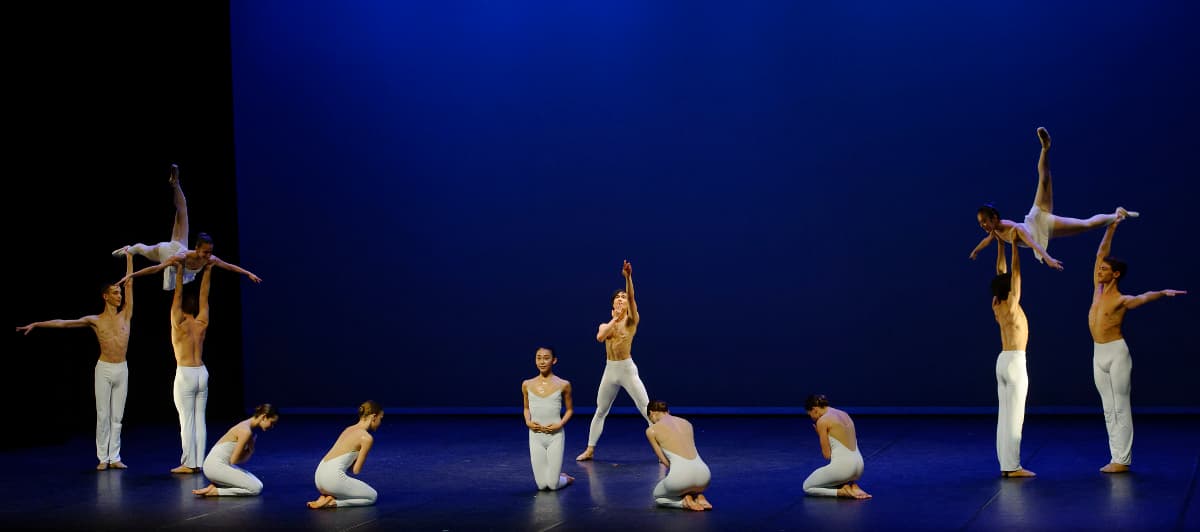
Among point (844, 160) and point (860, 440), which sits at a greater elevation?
point (844, 160)

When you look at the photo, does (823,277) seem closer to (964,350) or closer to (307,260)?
(964,350)

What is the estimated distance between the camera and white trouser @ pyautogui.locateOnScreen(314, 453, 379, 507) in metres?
6.52

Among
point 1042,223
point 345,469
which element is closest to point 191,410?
point 345,469

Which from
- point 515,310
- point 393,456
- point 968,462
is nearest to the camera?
point 968,462

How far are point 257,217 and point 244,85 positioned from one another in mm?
1280

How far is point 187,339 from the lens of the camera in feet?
26.9

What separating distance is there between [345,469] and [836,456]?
103 inches

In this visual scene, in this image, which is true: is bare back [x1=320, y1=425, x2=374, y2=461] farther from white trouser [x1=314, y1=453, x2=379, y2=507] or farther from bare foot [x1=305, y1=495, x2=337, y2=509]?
bare foot [x1=305, y1=495, x2=337, y2=509]

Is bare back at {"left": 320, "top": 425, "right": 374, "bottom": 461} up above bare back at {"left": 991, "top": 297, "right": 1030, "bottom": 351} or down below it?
below

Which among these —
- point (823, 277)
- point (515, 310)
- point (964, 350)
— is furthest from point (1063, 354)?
point (515, 310)

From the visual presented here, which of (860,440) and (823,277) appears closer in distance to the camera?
(860,440)

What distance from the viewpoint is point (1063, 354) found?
10172 millimetres

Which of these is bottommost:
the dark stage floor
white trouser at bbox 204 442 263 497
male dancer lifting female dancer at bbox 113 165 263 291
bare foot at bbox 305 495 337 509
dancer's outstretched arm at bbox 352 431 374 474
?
the dark stage floor

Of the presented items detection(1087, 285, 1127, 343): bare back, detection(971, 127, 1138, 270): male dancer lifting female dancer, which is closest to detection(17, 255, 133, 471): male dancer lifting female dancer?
detection(971, 127, 1138, 270): male dancer lifting female dancer
